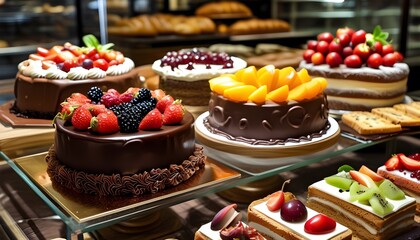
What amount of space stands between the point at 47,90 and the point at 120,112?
2.99 ft

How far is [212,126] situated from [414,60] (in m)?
2.43

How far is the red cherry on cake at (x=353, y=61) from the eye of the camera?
9.97 feet

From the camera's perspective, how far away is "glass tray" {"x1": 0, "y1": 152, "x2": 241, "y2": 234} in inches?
66.5

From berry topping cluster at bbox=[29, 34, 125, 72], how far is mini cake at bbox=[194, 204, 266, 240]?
1274 millimetres

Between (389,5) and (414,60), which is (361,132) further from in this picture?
(389,5)

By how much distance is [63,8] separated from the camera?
13.6 feet

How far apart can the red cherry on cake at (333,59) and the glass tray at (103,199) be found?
4.12 feet

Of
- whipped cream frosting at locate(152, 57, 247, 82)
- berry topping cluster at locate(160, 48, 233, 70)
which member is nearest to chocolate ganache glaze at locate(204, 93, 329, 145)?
whipped cream frosting at locate(152, 57, 247, 82)

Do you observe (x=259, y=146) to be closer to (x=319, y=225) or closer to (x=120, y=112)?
(x=319, y=225)

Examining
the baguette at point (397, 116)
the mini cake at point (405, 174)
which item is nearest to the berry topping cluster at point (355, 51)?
the baguette at point (397, 116)

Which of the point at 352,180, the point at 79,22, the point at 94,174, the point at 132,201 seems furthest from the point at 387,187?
the point at 79,22

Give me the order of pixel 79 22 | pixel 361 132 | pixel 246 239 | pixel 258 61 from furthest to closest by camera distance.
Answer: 1. pixel 79 22
2. pixel 258 61
3. pixel 361 132
4. pixel 246 239

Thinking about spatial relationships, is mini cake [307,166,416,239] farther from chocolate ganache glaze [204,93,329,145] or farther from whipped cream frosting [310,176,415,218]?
chocolate ganache glaze [204,93,329,145]

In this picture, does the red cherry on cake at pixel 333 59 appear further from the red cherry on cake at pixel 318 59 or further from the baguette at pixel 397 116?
the baguette at pixel 397 116
